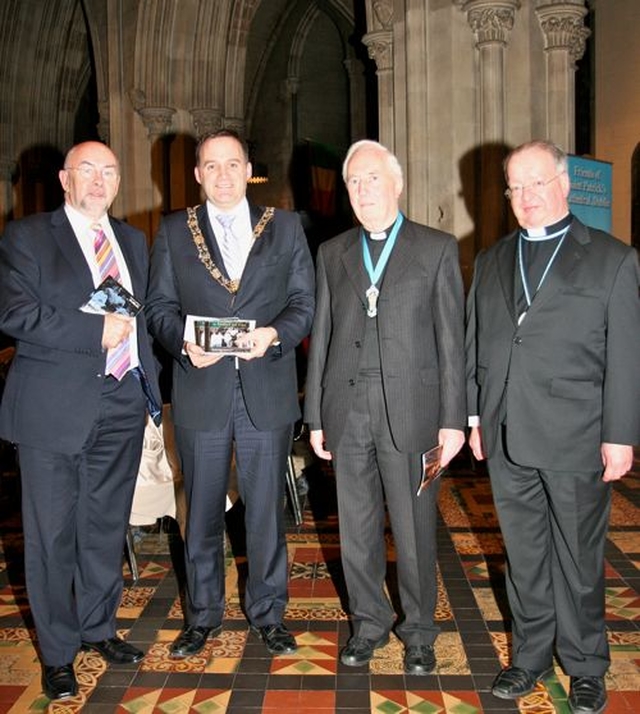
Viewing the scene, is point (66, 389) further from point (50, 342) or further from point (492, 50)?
point (492, 50)

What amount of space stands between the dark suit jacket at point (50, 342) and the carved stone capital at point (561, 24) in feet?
20.2

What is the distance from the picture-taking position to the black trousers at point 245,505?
336 cm

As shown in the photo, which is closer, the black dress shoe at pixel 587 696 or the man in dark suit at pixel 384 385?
the black dress shoe at pixel 587 696

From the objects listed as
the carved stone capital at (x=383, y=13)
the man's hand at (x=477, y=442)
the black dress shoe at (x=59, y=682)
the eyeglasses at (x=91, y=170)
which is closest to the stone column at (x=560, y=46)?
the carved stone capital at (x=383, y=13)

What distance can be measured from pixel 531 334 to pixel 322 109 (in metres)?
18.5

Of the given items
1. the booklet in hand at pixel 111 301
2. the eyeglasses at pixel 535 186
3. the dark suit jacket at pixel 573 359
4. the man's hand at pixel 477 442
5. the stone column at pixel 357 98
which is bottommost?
the man's hand at pixel 477 442

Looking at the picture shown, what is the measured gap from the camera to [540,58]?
777 centimetres

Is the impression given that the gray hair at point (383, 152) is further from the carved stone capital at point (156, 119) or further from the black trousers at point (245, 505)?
the carved stone capital at point (156, 119)

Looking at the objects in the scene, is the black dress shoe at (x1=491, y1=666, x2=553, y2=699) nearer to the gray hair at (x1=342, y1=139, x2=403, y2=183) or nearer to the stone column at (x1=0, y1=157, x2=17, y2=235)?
the gray hair at (x1=342, y1=139, x2=403, y2=183)

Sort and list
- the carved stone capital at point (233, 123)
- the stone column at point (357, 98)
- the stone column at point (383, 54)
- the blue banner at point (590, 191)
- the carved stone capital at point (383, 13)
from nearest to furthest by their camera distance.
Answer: the blue banner at point (590, 191) < the carved stone capital at point (383, 13) < the stone column at point (383, 54) < the carved stone capital at point (233, 123) < the stone column at point (357, 98)

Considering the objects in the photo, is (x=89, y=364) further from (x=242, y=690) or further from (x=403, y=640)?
(x=403, y=640)

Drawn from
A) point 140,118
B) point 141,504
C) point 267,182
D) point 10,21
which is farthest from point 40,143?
point 141,504

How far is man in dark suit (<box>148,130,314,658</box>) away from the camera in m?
3.30

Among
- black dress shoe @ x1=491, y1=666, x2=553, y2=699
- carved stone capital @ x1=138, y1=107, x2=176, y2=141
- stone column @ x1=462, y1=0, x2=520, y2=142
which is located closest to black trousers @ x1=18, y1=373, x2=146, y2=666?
A: black dress shoe @ x1=491, y1=666, x2=553, y2=699
